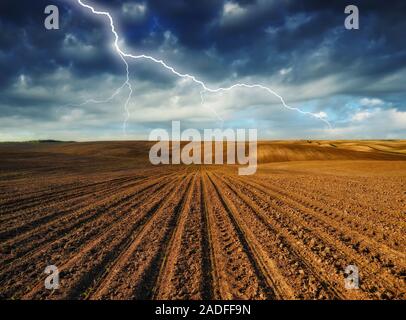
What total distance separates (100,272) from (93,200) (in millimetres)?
8799

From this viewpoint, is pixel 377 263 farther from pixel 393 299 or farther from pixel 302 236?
pixel 302 236

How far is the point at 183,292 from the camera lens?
5.32 m

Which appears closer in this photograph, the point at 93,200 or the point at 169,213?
the point at 169,213

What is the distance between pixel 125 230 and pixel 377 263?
23.0 feet

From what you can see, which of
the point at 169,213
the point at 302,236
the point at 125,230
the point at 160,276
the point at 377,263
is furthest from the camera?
the point at 169,213

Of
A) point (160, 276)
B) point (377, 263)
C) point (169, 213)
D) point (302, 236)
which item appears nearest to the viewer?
point (160, 276)

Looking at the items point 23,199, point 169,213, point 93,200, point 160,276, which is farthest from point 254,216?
point 23,199

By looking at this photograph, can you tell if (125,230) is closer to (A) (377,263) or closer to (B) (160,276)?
A: (B) (160,276)

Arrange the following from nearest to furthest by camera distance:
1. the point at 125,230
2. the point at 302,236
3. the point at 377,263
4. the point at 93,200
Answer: the point at 377,263
the point at 302,236
the point at 125,230
the point at 93,200

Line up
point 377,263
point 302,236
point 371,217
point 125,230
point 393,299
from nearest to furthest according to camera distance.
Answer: point 393,299, point 377,263, point 302,236, point 125,230, point 371,217
